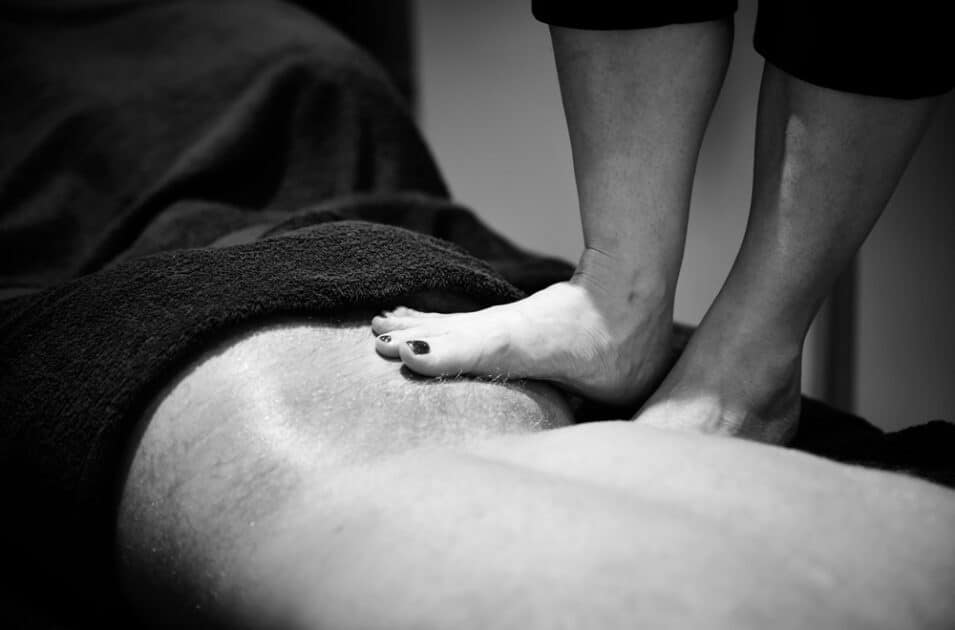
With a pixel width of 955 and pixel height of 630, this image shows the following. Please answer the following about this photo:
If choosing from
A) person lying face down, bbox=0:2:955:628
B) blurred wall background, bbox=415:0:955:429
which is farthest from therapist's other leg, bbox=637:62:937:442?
blurred wall background, bbox=415:0:955:429

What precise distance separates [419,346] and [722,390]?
0.85 ft

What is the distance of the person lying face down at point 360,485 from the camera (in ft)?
1.30

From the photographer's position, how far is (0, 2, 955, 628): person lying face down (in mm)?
395

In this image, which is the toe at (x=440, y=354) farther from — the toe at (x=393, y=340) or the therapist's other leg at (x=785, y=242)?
the therapist's other leg at (x=785, y=242)

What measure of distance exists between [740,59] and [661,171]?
619 millimetres

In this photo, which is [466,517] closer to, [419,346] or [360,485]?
[360,485]

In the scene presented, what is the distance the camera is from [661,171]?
69cm

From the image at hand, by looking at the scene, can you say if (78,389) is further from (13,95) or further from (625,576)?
(13,95)

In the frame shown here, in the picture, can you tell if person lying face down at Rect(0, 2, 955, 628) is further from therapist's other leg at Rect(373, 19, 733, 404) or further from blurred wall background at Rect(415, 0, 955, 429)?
blurred wall background at Rect(415, 0, 955, 429)

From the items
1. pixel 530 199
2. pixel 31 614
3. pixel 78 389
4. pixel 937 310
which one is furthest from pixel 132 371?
pixel 530 199

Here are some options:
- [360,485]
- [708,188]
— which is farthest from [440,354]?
[708,188]

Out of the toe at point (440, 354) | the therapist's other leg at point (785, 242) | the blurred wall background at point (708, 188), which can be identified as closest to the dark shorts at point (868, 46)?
the therapist's other leg at point (785, 242)

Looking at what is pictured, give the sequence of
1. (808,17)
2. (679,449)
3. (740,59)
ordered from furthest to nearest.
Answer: (740,59) → (808,17) → (679,449)

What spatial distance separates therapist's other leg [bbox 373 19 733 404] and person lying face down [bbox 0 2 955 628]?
0.16 feet
